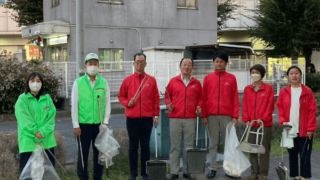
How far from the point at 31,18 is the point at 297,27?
16791 millimetres

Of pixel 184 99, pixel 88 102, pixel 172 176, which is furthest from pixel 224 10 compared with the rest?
pixel 88 102

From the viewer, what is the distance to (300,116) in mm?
6207

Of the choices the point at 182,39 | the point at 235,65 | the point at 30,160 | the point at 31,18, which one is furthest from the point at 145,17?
the point at 30,160

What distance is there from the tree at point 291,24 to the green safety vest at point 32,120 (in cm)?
2175

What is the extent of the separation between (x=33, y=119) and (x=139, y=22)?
55.4 ft

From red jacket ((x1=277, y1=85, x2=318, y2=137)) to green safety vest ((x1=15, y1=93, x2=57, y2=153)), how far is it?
342 cm

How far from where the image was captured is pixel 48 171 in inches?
219

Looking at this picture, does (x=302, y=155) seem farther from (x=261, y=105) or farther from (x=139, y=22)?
(x=139, y=22)

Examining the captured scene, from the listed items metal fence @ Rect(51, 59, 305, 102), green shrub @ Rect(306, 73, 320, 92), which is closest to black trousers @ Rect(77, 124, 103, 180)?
metal fence @ Rect(51, 59, 305, 102)

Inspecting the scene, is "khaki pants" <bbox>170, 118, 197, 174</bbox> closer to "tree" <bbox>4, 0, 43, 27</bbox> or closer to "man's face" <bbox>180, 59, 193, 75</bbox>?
"man's face" <bbox>180, 59, 193, 75</bbox>

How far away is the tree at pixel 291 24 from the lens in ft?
81.3

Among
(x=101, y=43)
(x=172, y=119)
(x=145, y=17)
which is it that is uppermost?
(x=145, y=17)

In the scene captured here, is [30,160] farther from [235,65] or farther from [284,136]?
[235,65]

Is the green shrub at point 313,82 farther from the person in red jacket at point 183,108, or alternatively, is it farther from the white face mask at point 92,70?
the white face mask at point 92,70
